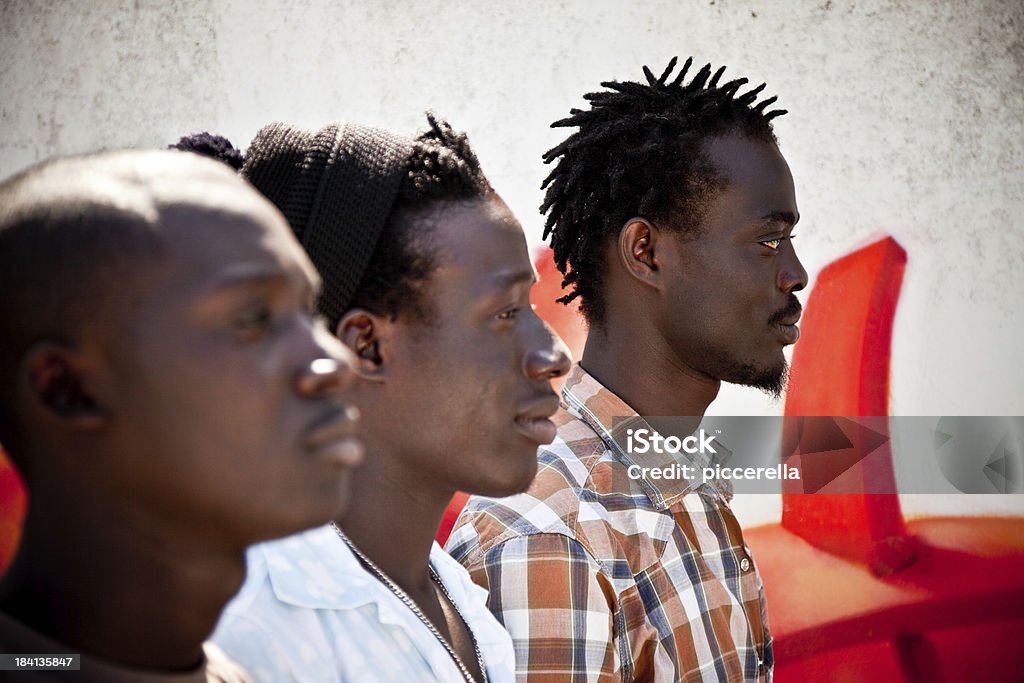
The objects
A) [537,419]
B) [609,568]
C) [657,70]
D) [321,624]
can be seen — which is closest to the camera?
[321,624]

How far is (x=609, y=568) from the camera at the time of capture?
7.04 feet

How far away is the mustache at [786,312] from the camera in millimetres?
2525

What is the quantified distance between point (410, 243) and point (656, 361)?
100 centimetres

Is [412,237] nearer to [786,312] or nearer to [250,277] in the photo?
[250,277]

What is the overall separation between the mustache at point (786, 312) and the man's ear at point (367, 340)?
1169mm

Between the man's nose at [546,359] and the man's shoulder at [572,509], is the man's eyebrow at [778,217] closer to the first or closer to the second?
the man's shoulder at [572,509]

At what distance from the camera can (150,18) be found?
11.3ft

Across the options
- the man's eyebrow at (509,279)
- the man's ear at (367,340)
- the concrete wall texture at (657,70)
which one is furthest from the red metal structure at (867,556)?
the man's ear at (367,340)

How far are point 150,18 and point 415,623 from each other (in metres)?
2.53

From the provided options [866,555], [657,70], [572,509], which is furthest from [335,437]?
[866,555]

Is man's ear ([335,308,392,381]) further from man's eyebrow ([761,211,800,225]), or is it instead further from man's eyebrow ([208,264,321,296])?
man's eyebrow ([761,211,800,225])

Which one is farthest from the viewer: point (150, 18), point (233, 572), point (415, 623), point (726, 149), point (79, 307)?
point (150, 18)

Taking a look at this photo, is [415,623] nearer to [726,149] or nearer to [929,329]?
[726,149]

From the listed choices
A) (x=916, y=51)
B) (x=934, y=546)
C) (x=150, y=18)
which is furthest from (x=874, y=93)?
(x=150, y=18)
